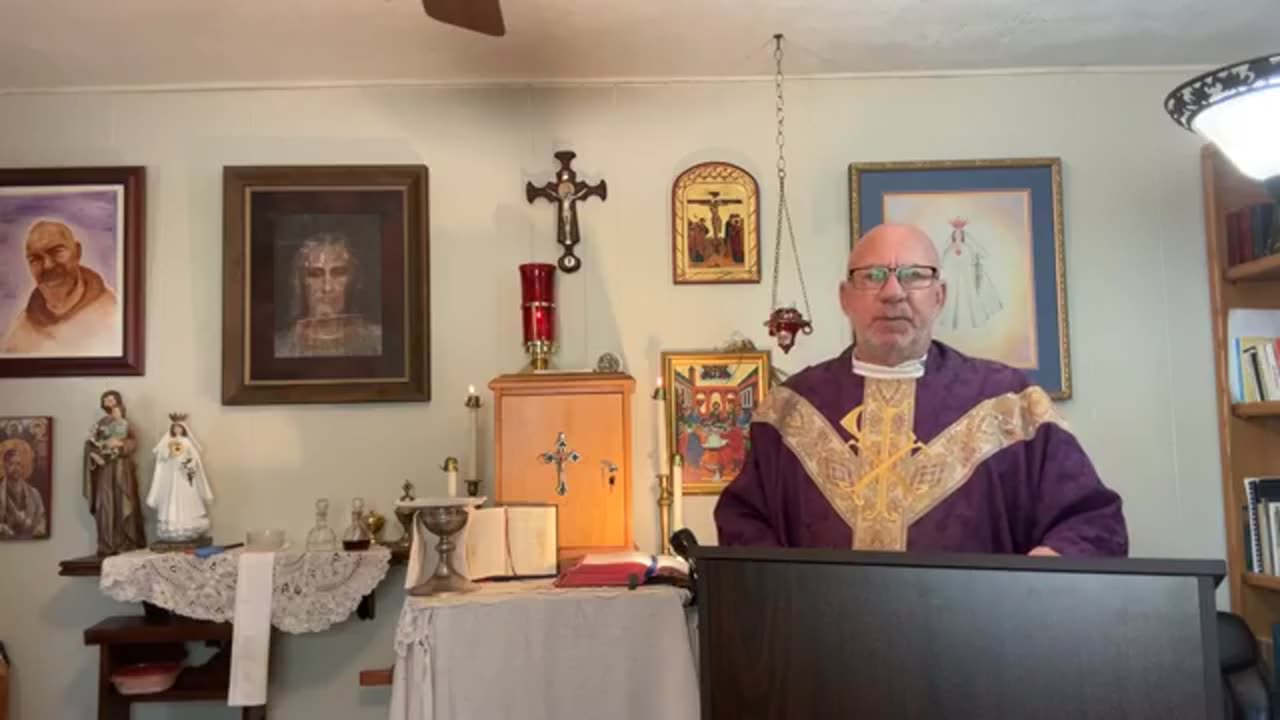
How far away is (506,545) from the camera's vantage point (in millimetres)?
2824

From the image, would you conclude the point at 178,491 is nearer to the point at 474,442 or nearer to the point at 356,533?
the point at 356,533

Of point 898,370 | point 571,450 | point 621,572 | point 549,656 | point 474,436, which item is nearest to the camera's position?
point 898,370

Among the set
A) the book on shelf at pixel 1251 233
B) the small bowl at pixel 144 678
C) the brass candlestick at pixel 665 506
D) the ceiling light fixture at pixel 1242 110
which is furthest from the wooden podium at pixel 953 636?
the book on shelf at pixel 1251 233

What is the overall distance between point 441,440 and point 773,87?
5.20 ft

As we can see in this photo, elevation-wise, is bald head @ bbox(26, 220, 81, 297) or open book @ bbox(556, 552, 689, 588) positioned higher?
bald head @ bbox(26, 220, 81, 297)

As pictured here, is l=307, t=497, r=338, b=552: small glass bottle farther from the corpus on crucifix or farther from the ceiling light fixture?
the ceiling light fixture

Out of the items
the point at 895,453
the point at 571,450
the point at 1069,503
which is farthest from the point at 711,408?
the point at 1069,503

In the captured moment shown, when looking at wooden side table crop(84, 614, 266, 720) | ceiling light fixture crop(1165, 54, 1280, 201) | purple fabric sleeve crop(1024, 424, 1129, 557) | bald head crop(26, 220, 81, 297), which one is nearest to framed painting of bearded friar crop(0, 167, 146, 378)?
bald head crop(26, 220, 81, 297)

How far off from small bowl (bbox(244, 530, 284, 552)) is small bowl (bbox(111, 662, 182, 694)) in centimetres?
40

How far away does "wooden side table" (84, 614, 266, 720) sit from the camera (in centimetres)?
297

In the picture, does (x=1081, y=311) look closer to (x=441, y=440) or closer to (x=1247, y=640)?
(x=1247, y=640)

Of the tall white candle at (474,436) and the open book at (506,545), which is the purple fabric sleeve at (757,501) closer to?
the open book at (506,545)

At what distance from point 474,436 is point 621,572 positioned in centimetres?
74

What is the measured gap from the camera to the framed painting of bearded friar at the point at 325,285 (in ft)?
10.9
